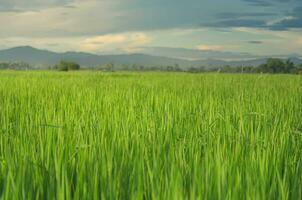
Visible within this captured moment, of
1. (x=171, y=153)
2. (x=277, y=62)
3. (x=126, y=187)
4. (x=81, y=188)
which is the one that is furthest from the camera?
(x=277, y=62)

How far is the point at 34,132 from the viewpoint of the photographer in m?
2.53

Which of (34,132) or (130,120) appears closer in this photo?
(34,132)

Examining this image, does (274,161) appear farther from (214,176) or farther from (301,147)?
(301,147)

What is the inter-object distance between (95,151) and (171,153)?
316 mm

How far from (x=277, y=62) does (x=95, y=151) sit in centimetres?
5712

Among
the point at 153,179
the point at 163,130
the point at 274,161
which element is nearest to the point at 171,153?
the point at 153,179

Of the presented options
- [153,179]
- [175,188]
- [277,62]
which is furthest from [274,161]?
[277,62]

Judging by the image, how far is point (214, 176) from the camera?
1.56 meters

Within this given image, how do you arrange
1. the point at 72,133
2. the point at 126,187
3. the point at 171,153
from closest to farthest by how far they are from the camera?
the point at 126,187, the point at 171,153, the point at 72,133

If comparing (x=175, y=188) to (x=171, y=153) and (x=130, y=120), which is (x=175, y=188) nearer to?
(x=171, y=153)

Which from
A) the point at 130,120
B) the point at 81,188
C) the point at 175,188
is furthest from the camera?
the point at 130,120

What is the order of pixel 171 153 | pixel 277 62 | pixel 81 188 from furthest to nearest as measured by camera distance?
1. pixel 277 62
2. pixel 171 153
3. pixel 81 188

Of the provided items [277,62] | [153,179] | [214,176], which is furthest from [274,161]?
[277,62]

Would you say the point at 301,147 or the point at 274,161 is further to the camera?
the point at 301,147
